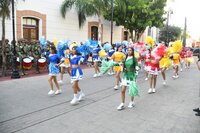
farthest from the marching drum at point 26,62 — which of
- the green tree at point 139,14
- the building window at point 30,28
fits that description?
the green tree at point 139,14

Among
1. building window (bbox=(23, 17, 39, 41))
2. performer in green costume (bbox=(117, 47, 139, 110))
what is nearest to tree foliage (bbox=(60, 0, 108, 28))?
building window (bbox=(23, 17, 39, 41))

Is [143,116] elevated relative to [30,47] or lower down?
lower down

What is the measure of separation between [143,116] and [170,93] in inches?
127

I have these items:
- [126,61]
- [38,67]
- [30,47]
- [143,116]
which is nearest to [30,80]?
[38,67]

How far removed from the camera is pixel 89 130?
5246 millimetres

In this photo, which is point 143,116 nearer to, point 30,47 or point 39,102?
point 39,102

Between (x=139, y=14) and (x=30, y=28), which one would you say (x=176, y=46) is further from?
(x=139, y=14)

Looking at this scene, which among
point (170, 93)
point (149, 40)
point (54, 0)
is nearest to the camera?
point (170, 93)

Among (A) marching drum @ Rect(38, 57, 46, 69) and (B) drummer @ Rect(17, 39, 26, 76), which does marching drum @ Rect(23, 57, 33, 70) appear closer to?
(B) drummer @ Rect(17, 39, 26, 76)

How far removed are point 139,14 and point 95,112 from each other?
18457 mm

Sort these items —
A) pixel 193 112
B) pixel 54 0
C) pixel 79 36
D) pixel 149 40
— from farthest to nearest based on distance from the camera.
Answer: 1. pixel 79 36
2. pixel 54 0
3. pixel 149 40
4. pixel 193 112

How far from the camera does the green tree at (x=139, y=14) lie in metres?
22.9

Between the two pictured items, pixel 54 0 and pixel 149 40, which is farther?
pixel 54 0

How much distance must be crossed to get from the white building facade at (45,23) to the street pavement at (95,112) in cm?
779
